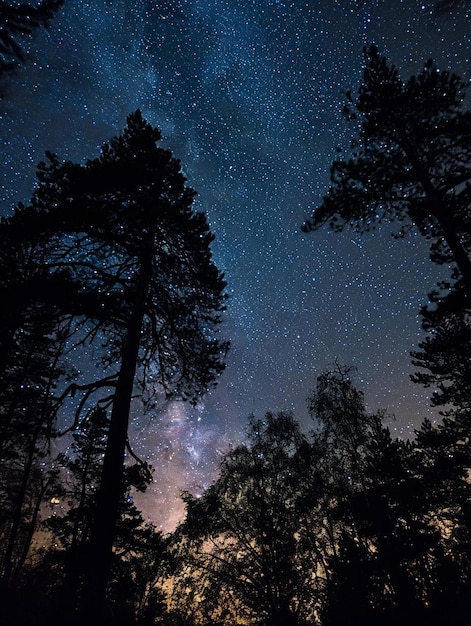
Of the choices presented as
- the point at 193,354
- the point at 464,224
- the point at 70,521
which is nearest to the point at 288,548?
the point at 70,521

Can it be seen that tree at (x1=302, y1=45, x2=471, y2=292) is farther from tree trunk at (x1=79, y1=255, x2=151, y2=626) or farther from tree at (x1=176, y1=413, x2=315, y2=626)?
tree at (x1=176, y1=413, x2=315, y2=626)

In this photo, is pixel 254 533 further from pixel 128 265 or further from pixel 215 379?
pixel 128 265

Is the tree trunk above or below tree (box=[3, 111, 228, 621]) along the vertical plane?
below

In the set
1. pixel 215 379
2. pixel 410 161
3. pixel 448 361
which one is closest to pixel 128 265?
pixel 215 379

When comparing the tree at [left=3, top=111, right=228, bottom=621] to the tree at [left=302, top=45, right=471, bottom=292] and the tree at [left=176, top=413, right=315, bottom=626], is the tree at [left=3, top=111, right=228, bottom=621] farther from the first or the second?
the tree at [left=176, top=413, right=315, bottom=626]

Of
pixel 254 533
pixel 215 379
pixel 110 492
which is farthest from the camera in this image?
pixel 254 533

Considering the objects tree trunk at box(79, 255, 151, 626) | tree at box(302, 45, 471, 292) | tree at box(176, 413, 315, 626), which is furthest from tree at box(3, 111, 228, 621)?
tree at box(176, 413, 315, 626)

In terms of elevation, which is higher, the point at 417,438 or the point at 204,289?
the point at 204,289

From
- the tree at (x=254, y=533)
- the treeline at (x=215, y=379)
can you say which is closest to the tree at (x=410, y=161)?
the treeline at (x=215, y=379)

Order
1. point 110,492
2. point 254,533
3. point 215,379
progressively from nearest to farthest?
point 110,492 < point 215,379 < point 254,533

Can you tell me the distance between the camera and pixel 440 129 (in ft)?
29.0

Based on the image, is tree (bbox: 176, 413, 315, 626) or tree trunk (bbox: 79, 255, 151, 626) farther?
tree (bbox: 176, 413, 315, 626)

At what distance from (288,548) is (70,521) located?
1452cm

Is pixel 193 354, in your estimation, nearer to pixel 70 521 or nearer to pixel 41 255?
pixel 41 255
